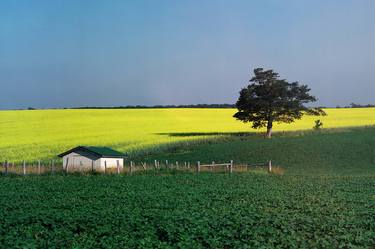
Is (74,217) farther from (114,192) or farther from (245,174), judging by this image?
(245,174)

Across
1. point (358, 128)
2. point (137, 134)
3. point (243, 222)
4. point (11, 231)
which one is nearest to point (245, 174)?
point (243, 222)

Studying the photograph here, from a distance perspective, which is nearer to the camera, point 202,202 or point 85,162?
point 202,202

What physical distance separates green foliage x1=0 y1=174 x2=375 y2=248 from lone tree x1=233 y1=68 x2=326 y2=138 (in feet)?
151

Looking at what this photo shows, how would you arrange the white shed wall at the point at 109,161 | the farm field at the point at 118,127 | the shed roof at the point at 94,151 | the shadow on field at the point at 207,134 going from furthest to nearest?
the shadow on field at the point at 207,134 < the farm field at the point at 118,127 < the white shed wall at the point at 109,161 < the shed roof at the point at 94,151

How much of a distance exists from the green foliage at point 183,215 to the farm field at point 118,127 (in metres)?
29.7

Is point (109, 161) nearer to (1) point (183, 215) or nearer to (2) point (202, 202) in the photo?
(2) point (202, 202)

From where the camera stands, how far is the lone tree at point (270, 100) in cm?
7862

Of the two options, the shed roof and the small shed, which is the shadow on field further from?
the small shed

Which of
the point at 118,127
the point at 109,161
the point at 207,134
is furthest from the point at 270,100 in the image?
the point at 109,161

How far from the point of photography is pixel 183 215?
767 inches

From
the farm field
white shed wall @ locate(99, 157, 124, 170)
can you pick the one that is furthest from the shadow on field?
white shed wall @ locate(99, 157, 124, 170)

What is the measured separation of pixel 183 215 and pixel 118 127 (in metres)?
Answer: 67.6

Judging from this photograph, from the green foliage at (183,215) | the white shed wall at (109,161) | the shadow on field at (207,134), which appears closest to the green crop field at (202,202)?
the green foliage at (183,215)

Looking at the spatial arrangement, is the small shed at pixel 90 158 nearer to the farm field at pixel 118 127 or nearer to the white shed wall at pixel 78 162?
the white shed wall at pixel 78 162
